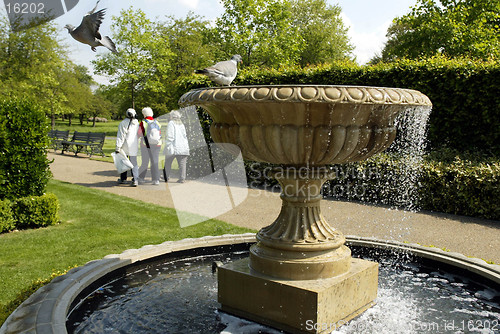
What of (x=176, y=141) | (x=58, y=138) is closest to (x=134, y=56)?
(x=58, y=138)

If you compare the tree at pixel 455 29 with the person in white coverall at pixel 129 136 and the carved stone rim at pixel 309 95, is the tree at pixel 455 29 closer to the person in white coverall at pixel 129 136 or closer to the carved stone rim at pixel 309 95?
the person in white coverall at pixel 129 136

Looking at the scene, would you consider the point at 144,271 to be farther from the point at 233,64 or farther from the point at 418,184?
the point at 418,184

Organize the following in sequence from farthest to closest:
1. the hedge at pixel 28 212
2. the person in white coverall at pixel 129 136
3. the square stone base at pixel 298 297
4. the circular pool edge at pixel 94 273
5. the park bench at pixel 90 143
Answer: the park bench at pixel 90 143
the person in white coverall at pixel 129 136
the hedge at pixel 28 212
the square stone base at pixel 298 297
the circular pool edge at pixel 94 273

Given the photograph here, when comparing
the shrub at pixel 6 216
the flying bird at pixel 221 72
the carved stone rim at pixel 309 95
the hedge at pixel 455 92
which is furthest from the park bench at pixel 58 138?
the carved stone rim at pixel 309 95

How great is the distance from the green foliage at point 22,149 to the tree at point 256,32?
14961 mm

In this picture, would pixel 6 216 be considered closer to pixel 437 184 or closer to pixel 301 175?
pixel 301 175

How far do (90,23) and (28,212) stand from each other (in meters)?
4.86

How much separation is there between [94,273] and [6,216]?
3715 millimetres

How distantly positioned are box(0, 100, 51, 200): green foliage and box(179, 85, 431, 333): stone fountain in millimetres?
4749

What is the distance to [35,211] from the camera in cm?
705

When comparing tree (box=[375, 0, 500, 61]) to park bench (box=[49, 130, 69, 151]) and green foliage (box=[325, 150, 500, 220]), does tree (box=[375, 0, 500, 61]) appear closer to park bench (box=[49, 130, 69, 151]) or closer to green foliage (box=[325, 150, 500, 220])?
green foliage (box=[325, 150, 500, 220])

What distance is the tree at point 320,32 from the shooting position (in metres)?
36.7

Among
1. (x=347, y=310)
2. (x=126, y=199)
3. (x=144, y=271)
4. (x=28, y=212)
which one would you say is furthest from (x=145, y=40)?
(x=347, y=310)

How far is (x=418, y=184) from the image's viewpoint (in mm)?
8805
